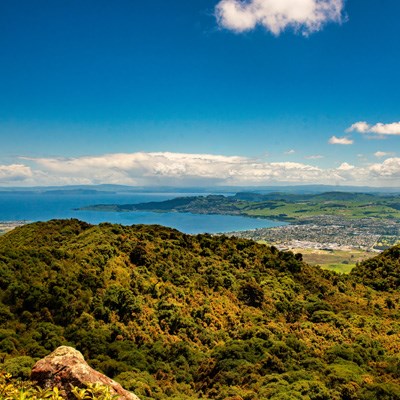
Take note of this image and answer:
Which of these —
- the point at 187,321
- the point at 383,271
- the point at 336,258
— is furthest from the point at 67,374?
the point at 336,258

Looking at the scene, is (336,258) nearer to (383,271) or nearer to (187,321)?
(383,271)

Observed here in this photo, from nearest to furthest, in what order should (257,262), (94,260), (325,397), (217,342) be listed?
(325,397)
(217,342)
(94,260)
(257,262)

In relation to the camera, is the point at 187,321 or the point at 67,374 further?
the point at 187,321

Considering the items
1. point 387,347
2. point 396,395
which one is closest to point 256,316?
point 387,347

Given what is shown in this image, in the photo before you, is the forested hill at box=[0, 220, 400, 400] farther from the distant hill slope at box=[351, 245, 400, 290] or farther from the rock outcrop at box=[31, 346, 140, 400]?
the distant hill slope at box=[351, 245, 400, 290]

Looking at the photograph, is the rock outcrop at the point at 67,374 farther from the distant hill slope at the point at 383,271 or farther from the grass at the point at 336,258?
the grass at the point at 336,258

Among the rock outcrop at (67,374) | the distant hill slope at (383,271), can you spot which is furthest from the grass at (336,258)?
the rock outcrop at (67,374)

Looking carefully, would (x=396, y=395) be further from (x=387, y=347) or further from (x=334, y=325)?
(x=334, y=325)
